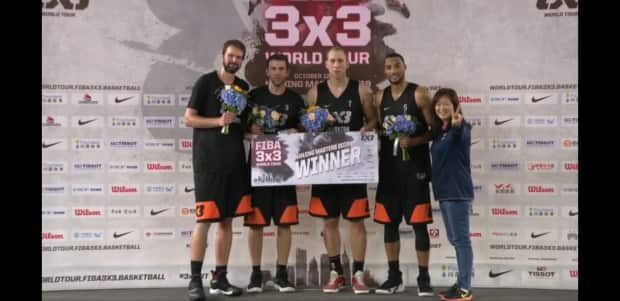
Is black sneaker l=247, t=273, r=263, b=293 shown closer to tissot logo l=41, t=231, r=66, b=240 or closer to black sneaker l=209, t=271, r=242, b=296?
black sneaker l=209, t=271, r=242, b=296

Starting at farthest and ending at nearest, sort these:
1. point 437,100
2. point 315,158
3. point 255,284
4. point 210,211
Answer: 1. point 255,284
2. point 315,158
3. point 210,211
4. point 437,100

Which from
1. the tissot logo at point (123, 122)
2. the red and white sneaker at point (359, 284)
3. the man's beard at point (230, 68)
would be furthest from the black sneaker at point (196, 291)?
the man's beard at point (230, 68)

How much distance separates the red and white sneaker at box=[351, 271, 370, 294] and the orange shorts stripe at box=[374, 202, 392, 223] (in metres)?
0.50

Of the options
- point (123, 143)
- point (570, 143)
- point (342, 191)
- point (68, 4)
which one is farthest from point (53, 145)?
point (570, 143)

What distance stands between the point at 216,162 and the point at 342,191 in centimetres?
107

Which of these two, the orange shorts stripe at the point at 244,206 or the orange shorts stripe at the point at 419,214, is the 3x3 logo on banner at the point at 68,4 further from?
the orange shorts stripe at the point at 419,214

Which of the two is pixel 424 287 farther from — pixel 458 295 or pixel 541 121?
pixel 541 121

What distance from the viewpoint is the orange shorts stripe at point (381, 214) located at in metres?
4.41

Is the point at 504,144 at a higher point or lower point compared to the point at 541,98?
lower

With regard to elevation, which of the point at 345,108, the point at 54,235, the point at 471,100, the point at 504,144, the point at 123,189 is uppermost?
the point at 471,100

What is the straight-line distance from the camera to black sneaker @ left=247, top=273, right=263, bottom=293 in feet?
15.0

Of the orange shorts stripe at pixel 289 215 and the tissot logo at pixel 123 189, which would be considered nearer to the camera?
the orange shorts stripe at pixel 289 215

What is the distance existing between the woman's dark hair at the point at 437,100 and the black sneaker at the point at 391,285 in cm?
124

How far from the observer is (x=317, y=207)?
14.8 feet
